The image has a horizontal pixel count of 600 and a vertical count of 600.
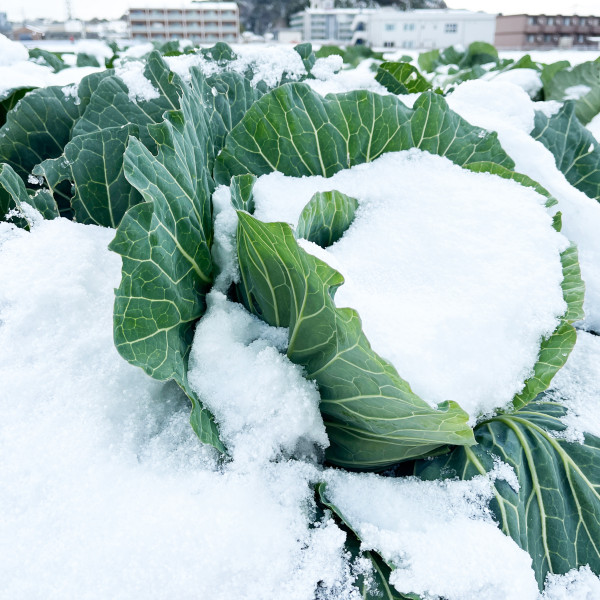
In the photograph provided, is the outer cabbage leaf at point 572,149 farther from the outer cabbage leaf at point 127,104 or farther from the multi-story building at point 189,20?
the multi-story building at point 189,20

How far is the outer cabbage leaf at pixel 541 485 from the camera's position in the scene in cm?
96

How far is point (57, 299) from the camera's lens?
1026 millimetres

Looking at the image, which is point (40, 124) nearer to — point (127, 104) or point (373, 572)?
point (127, 104)

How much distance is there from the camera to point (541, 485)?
1022 millimetres

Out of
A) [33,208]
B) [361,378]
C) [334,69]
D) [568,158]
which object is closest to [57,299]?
[33,208]

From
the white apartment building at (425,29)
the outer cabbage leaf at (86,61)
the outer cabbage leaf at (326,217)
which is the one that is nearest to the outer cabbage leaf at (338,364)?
the outer cabbage leaf at (326,217)

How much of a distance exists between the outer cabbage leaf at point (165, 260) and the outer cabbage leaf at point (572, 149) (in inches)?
46.4

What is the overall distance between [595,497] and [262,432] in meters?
0.66

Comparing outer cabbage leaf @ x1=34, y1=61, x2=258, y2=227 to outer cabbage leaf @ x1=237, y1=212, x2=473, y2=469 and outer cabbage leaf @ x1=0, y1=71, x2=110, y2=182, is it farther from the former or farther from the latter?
outer cabbage leaf @ x1=237, y1=212, x2=473, y2=469

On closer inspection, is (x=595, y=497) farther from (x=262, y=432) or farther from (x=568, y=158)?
(x=568, y=158)

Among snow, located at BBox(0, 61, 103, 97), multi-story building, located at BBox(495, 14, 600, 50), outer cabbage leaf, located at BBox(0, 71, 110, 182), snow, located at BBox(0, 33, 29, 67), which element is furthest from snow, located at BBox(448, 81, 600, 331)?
multi-story building, located at BBox(495, 14, 600, 50)

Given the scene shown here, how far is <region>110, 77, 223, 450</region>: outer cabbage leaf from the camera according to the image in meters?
0.83

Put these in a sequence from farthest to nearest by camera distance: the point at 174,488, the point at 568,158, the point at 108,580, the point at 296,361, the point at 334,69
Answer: the point at 334,69 → the point at 568,158 → the point at 296,361 → the point at 174,488 → the point at 108,580

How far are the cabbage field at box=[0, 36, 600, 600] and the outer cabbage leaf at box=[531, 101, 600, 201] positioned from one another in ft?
1.41
